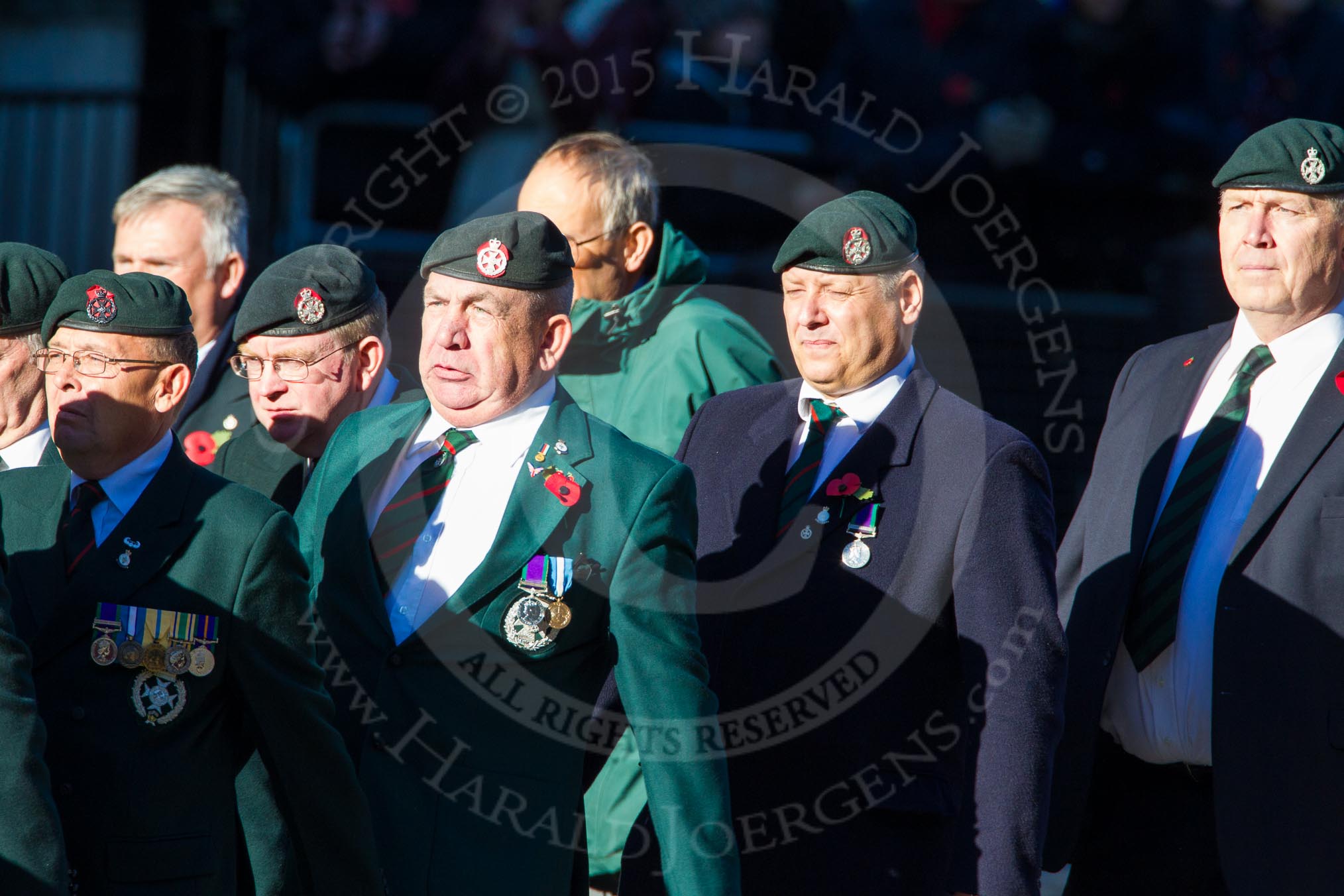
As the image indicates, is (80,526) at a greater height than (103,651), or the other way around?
(80,526)

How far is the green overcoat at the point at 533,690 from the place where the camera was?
295 cm

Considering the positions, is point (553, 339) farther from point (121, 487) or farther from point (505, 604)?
point (121, 487)

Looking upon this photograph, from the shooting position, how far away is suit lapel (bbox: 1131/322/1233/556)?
12.0 feet

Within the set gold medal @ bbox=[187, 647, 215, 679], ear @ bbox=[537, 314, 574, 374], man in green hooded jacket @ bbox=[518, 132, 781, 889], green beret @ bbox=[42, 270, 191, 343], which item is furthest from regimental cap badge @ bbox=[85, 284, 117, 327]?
man in green hooded jacket @ bbox=[518, 132, 781, 889]

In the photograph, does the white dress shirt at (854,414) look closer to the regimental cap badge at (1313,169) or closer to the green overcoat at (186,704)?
the regimental cap badge at (1313,169)

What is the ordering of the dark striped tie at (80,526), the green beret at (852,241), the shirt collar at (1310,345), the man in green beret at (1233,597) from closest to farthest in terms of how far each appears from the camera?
the dark striped tie at (80,526), the man in green beret at (1233,597), the green beret at (852,241), the shirt collar at (1310,345)

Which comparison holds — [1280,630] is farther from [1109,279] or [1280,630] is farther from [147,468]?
[1109,279]

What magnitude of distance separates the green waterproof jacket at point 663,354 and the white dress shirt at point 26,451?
1.38m

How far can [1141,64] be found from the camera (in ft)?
24.0

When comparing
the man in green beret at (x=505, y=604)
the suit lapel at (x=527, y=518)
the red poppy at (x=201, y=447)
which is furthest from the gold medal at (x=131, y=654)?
the red poppy at (x=201, y=447)

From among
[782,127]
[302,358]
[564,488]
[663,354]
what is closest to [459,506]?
[564,488]

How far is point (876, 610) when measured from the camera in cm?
335

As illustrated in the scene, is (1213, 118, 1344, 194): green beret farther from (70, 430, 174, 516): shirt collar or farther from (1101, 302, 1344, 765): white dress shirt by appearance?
(70, 430, 174, 516): shirt collar

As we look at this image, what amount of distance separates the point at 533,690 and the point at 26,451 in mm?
1345
